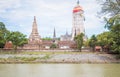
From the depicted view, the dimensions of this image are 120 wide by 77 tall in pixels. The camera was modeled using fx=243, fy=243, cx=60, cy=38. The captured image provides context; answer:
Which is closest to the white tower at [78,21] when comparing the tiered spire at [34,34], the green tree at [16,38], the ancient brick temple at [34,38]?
the tiered spire at [34,34]

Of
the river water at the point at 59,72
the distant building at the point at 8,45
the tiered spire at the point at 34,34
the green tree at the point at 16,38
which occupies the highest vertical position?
the tiered spire at the point at 34,34

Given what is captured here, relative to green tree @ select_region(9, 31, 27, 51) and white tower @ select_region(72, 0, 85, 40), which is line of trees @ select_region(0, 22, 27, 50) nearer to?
green tree @ select_region(9, 31, 27, 51)

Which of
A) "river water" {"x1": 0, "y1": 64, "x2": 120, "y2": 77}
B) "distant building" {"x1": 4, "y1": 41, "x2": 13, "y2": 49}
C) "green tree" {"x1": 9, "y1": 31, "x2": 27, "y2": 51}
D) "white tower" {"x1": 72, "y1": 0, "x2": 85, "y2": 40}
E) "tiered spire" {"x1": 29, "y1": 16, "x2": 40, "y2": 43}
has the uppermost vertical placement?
"white tower" {"x1": 72, "y1": 0, "x2": 85, "y2": 40}

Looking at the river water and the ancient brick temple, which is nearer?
the river water

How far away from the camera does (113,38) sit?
159ft

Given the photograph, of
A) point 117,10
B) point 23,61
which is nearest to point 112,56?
point 23,61

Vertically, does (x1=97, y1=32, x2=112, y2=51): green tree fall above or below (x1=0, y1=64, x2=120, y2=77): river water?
above

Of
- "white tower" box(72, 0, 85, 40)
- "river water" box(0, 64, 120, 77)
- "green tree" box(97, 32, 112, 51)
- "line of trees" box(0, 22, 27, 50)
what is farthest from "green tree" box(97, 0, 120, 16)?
"white tower" box(72, 0, 85, 40)

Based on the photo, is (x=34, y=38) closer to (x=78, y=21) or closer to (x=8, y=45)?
(x=8, y=45)

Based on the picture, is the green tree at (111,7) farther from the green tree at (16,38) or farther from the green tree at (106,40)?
the green tree at (16,38)

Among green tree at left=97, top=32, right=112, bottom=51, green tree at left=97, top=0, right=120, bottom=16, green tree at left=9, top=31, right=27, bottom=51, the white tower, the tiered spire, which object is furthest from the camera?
the white tower

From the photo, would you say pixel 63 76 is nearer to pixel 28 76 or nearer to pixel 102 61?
pixel 28 76

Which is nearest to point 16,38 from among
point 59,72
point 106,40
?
point 106,40

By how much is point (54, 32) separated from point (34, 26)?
49.2 meters
